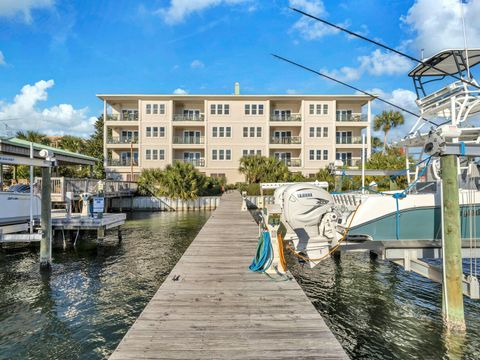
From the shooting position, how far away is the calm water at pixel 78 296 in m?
→ 6.59

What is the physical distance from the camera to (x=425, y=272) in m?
7.58

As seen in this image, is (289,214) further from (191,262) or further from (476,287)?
(476,287)

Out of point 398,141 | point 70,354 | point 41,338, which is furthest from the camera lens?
point 398,141

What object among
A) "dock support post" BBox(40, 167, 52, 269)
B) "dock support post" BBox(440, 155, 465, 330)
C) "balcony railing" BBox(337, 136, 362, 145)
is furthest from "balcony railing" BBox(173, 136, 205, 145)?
"dock support post" BBox(440, 155, 465, 330)

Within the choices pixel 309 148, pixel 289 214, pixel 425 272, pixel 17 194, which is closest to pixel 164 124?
pixel 309 148

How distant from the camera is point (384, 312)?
26.6 feet

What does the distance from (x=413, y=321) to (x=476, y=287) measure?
5.88 ft

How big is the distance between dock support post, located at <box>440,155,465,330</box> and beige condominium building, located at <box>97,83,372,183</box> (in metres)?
33.7

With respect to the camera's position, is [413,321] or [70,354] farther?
[413,321]

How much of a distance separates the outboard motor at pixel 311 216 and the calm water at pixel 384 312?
155cm

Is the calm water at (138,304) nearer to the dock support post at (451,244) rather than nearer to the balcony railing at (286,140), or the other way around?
the dock support post at (451,244)

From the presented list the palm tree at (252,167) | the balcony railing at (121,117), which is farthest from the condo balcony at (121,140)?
the palm tree at (252,167)

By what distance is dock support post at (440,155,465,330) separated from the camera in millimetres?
6270

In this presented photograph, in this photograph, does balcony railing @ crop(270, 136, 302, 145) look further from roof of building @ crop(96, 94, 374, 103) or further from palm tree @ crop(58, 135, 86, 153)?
palm tree @ crop(58, 135, 86, 153)
